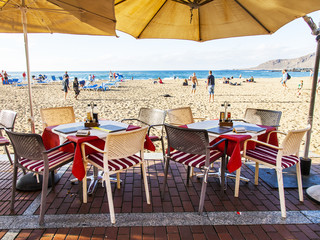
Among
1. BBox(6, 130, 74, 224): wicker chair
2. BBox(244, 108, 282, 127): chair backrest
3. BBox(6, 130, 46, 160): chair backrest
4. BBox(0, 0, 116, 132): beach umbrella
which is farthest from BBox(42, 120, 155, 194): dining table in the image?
BBox(244, 108, 282, 127): chair backrest

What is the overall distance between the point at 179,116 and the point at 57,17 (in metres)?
2.43

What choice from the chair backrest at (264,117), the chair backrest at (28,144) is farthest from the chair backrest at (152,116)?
the chair backrest at (28,144)

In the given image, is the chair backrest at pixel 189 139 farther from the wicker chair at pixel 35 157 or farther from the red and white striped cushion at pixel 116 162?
the wicker chair at pixel 35 157

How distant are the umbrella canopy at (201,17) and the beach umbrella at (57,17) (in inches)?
20.4

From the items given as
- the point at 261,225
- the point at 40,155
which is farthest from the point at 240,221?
the point at 40,155

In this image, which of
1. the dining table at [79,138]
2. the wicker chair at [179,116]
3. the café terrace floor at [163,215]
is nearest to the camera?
the café terrace floor at [163,215]

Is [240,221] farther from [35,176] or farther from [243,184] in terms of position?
[35,176]

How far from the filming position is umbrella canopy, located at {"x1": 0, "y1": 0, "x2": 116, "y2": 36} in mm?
2627

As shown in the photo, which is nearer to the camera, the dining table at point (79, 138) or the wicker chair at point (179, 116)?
the dining table at point (79, 138)

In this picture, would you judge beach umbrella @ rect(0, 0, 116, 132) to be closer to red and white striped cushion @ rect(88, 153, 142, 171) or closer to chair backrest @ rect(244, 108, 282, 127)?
red and white striped cushion @ rect(88, 153, 142, 171)

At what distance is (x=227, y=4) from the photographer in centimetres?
323

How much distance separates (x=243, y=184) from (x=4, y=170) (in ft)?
11.9

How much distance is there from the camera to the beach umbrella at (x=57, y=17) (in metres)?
2.63

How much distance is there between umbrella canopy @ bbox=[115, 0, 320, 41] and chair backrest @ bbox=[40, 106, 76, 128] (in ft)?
5.32
